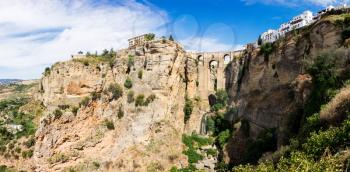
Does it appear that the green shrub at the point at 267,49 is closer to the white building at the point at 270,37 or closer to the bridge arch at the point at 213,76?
the white building at the point at 270,37

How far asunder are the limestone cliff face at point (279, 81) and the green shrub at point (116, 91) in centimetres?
1013

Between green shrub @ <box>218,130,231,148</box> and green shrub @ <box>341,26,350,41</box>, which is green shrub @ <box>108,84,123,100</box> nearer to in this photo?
green shrub @ <box>218,130,231,148</box>

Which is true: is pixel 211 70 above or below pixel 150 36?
below

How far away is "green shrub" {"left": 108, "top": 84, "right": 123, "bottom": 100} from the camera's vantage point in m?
40.2

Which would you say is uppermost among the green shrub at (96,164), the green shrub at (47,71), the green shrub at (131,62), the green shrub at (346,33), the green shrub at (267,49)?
the green shrub at (346,33)

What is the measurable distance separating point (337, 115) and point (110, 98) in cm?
2502

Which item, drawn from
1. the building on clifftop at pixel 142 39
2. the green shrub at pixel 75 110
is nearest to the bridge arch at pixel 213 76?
the building on clifftop at pixel 142 39

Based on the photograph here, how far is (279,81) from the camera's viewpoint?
3328 centimetres

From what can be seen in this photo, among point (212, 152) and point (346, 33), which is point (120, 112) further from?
point (346, 33)

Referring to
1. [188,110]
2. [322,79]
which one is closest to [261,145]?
[322,79]

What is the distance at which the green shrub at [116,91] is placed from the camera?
40.2 metres

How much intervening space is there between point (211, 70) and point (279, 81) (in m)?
13.3

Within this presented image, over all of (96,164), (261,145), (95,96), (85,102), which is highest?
(95,96)

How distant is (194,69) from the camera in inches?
1763
